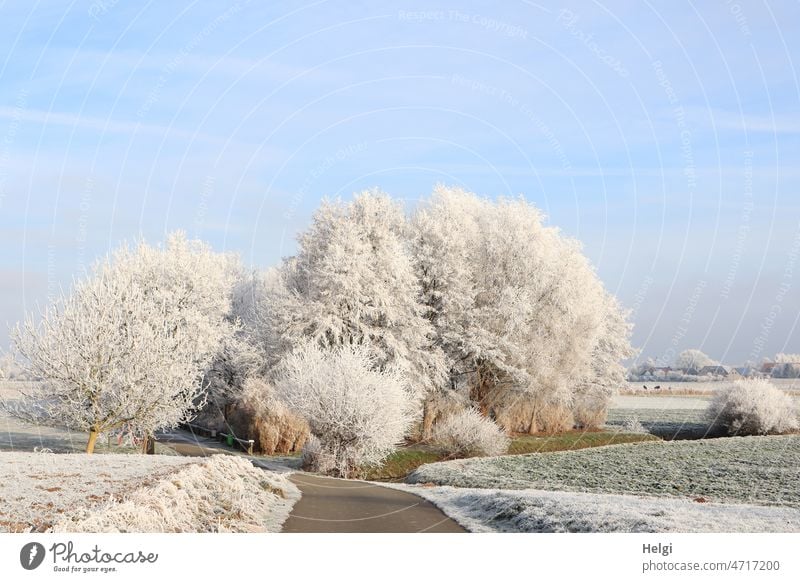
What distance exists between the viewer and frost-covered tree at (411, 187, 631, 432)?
2437 inches

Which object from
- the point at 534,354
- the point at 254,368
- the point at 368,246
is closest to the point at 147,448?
the point at 254,368

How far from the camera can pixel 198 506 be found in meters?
20.5

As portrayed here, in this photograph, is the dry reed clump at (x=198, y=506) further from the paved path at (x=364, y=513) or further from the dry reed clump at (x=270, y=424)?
the dry reed clump at (x=270, y=424)

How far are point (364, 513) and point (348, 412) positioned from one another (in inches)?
844

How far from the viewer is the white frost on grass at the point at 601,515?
19.8 metres

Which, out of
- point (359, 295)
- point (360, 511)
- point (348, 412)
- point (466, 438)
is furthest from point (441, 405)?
point (360, 511)

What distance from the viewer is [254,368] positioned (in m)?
62.5

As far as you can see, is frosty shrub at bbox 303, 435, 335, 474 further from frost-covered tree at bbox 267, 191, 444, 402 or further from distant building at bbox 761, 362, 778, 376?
distant building at bbox 761, 362, 778, 376

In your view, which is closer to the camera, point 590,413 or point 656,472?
point 656,472

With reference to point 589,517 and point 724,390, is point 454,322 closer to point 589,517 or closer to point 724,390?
point 724,390

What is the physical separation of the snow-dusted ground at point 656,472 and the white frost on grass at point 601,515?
6034 mm

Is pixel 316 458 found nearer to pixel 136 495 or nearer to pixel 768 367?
pixel 136 495

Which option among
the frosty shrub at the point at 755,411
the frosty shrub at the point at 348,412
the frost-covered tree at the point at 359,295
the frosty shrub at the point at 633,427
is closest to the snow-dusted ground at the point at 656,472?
the frosty shrub at the point at 348,412
